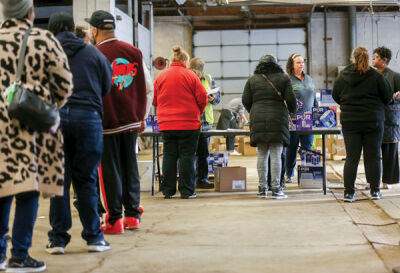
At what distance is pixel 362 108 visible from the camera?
228 inches

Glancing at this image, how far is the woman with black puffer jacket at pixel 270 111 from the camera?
247 inches

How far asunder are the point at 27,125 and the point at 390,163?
185 inches

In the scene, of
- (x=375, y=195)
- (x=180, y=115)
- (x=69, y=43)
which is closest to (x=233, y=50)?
(x=180, y=115)

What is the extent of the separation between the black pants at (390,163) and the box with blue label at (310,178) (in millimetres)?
775

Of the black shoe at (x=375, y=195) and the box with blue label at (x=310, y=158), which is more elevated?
the box with blue label at (x=310, y=158)

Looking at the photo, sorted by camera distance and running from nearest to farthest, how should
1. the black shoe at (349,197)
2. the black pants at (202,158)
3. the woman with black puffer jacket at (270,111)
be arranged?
1. the black shoe at (349,197)
2. the woman with black puffer jacket at (270,111)
3. the black pants at (202,158)

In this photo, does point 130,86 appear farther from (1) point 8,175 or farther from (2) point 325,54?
(2) point 325,54

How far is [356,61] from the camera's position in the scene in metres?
5.84

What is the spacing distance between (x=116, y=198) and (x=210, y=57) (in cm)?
1708

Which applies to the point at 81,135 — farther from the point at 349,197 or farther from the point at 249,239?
the point at 349,197

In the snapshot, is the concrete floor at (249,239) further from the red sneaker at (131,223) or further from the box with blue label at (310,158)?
the box with blue label at (310,158)

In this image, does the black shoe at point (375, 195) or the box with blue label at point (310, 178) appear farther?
the box with blue label at point (310, 178)

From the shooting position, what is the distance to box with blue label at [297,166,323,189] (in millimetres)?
7258

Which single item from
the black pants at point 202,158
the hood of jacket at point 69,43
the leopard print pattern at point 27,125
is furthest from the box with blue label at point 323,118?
the leopard print pattern at point 27,125
